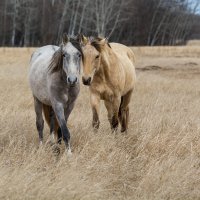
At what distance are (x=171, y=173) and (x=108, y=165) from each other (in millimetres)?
710

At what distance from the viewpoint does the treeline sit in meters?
48.8

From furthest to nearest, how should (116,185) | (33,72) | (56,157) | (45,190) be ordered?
(33,72) → (56,157) → (116,185) → (45,190)

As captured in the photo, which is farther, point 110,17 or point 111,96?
point 110,17

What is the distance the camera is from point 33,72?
677 centimetres

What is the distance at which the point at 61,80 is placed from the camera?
608 centimetres

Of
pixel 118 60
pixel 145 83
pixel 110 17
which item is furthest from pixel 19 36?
pixel 118 60

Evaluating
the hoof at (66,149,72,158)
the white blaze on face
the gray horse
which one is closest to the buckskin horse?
the gray horse

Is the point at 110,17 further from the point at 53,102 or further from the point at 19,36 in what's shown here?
the point at 53,102

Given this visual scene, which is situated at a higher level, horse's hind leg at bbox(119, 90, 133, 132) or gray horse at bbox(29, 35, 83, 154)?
gray horse at bbox(29, 35, 83, 154)

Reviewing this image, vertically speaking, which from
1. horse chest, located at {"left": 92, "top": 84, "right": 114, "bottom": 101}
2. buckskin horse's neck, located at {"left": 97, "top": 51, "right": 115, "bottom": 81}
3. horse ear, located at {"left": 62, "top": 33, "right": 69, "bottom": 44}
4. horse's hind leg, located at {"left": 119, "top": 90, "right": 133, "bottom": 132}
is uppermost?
horse ear, located at {"left": 62, "top": 33, "right": 69, "bottom": 44}

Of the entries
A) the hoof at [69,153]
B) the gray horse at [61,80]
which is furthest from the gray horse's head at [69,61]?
the hoof at [69,153]

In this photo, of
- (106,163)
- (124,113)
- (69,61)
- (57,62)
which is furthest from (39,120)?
(124,113)

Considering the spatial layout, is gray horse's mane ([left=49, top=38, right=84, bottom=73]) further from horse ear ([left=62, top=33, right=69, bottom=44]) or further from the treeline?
the treeline

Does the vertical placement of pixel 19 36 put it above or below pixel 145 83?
below
